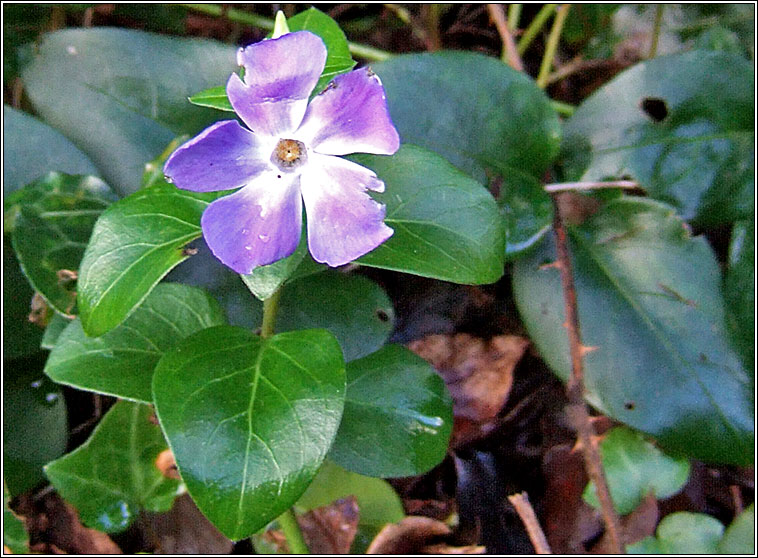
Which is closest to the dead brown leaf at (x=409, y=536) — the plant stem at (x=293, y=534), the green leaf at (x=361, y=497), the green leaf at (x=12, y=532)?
the green leaf at (x=361, y=497)

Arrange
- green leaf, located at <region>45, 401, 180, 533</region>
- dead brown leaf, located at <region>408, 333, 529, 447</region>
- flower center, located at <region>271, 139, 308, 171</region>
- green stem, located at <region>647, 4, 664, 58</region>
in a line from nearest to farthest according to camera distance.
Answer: flower center, located at <region>271, 139, 308, 171</region>
green leaf, located at <region>45, 401, 180, 533</region>
dead brown leaf, located at <region>408, 333, 529, 447</region>
green stem, located at <region>647, 4, 664, 58</region>

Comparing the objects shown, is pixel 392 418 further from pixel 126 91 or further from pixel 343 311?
pixel 126 91

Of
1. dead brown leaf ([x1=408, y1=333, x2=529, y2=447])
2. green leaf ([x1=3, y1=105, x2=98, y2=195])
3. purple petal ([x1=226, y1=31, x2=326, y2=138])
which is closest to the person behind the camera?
purple petal ([x1=226, y1=31, x2=326, y2=138])

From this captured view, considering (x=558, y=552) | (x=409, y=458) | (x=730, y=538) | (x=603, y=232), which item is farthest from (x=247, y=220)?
(x=730, y=538)

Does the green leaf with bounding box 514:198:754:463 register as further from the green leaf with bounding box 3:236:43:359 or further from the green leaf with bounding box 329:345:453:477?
the green leaf with bounding box 3:236:43:359

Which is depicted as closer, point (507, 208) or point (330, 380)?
point (330, 380)

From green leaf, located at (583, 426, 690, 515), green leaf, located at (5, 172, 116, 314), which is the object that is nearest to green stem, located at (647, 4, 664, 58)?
green leaf, located at (583, 426, 690, 515)

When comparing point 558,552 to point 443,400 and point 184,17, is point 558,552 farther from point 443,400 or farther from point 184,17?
point 184,17
